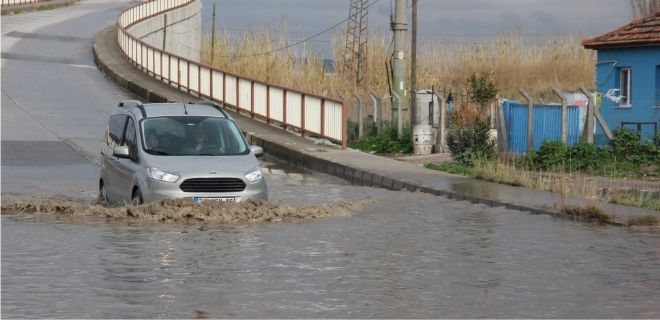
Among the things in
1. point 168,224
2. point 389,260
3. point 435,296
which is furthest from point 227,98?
point 435,296

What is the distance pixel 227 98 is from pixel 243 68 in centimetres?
1894

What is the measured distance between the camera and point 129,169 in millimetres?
17656

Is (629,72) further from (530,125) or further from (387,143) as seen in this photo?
(530,125)

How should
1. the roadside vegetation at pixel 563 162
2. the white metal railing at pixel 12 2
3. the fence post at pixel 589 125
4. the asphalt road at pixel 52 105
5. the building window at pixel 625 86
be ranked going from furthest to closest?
the white metal railing at pixel 12 2, the building window at pixel 625 86, the fence post at pixel 589 125, the asphalt road at pixel 52 105, the roadside vegetation at pixel 563 162

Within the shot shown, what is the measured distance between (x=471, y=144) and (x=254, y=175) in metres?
11.1

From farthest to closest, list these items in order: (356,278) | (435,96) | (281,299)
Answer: (435,96) < (356,278) < (281,299)

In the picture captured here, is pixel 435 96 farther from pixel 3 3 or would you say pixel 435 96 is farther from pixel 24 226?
pixel 3 3

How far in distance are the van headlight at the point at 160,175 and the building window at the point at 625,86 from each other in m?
21.0

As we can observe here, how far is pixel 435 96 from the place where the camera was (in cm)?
3447

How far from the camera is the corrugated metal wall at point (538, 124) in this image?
28.6 m

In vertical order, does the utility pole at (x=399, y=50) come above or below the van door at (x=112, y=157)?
above

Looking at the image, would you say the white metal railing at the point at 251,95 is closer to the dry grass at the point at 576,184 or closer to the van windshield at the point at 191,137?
the dry grass at the point at 576,184

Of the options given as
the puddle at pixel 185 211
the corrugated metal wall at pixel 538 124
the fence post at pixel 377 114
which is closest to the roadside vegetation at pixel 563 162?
the corrugated metal wall at pixel 538 124

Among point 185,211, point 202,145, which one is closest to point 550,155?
point 202,145
